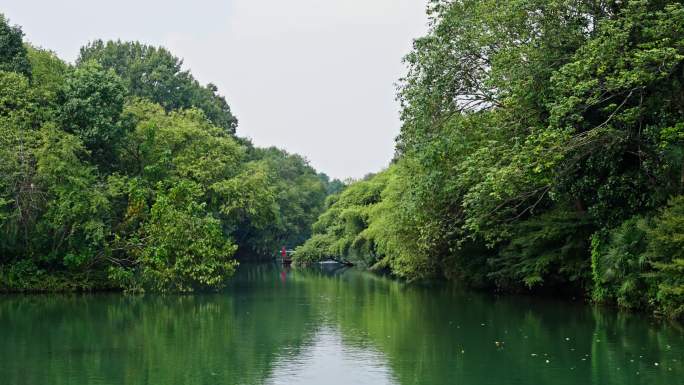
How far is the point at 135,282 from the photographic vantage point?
33531 mm

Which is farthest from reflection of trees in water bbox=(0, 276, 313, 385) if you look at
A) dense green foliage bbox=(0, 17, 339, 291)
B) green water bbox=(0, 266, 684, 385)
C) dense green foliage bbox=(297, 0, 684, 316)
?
dense green foliage bbox=(297, 0, 684, 316)

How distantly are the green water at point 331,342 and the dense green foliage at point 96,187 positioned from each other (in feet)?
8.53

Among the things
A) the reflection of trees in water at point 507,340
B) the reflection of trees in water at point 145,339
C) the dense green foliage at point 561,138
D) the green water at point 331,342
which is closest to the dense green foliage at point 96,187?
the reflection of trees in water at point 145,339

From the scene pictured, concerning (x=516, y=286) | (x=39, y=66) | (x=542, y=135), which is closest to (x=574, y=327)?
(x=542, y=135)

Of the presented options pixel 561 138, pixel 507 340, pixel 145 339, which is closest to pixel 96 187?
pixel 145 339

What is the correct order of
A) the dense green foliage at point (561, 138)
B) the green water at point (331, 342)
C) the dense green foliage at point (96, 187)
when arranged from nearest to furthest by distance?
the green water at point (331, 342) < the dense green foliage at point (561, 138) < the dense green foliage at point (96, 187)

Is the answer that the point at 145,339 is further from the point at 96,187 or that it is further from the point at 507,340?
the point at 96,187

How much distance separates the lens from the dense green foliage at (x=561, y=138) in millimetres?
19656

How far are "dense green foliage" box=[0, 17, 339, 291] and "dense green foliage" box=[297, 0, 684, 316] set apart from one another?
9757 mm

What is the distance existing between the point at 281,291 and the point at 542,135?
1921cm

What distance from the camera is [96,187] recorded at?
33.4 meters

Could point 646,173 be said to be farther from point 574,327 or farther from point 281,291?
point 281,291

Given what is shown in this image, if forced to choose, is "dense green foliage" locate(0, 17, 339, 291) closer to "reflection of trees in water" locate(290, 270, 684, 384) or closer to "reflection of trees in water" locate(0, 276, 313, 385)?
"reflection of trees in water" locate(0, 276, 313, 385)

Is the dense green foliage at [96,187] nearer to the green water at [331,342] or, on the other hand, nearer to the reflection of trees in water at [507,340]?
the green water at [331,342]
